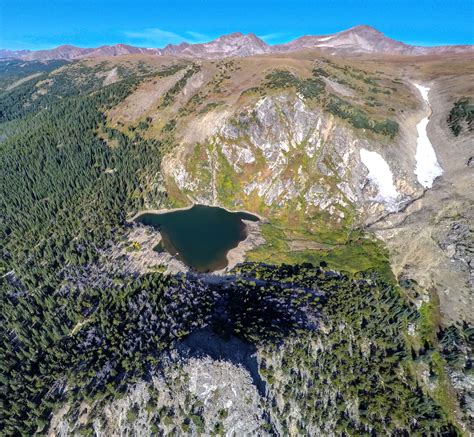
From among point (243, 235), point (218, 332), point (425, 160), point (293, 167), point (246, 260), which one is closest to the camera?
point (218, 332)

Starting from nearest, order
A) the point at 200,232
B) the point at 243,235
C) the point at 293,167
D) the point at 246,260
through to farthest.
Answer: the point at 246,260
the point at 243,235
the point at 200,232
the point at 293,167

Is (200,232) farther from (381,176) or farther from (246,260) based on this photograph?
(381,176)

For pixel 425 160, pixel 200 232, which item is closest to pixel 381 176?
pixel 425 160

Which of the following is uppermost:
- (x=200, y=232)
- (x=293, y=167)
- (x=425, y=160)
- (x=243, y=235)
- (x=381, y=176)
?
(x=425, y=160)

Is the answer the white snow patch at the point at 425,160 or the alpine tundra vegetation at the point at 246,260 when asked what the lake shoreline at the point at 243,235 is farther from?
the white snow patch at the point at 425,160

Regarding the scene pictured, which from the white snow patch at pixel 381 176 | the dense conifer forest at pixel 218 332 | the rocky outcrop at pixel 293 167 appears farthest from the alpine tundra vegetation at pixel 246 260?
the rocky outcrop at pixel 293 167
